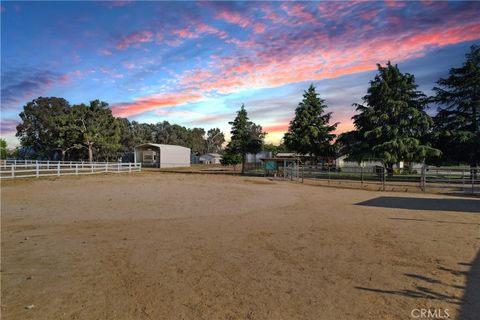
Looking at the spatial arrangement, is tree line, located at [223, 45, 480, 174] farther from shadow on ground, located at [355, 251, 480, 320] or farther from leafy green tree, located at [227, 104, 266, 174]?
shadow on ground, located at [355, 251, 480, 320]

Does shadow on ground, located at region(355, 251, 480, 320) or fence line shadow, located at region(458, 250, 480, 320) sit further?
shadow on ground, located at region(355, 251, 480, 320)

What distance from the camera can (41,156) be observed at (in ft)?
201

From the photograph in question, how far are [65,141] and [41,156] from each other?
14089 mm

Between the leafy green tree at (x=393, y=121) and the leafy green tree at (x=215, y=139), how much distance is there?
130 meters

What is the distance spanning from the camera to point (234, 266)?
5.33 m

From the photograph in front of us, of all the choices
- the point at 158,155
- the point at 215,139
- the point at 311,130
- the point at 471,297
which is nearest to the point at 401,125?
the point at 311,130

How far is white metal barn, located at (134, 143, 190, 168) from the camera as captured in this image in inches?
2283

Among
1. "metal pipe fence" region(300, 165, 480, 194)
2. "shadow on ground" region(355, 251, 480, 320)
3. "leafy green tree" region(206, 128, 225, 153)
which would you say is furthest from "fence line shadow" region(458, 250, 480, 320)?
"leafy green tree" region(206, 128, 225, 153)

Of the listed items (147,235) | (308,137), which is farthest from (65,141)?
(147,235)

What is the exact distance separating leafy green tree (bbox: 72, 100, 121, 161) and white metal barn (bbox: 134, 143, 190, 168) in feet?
21.5

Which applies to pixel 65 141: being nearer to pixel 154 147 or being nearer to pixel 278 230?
pixel 154 147

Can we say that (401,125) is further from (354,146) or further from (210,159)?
(210,159)

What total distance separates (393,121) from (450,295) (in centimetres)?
3089

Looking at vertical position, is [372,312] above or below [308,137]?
below
